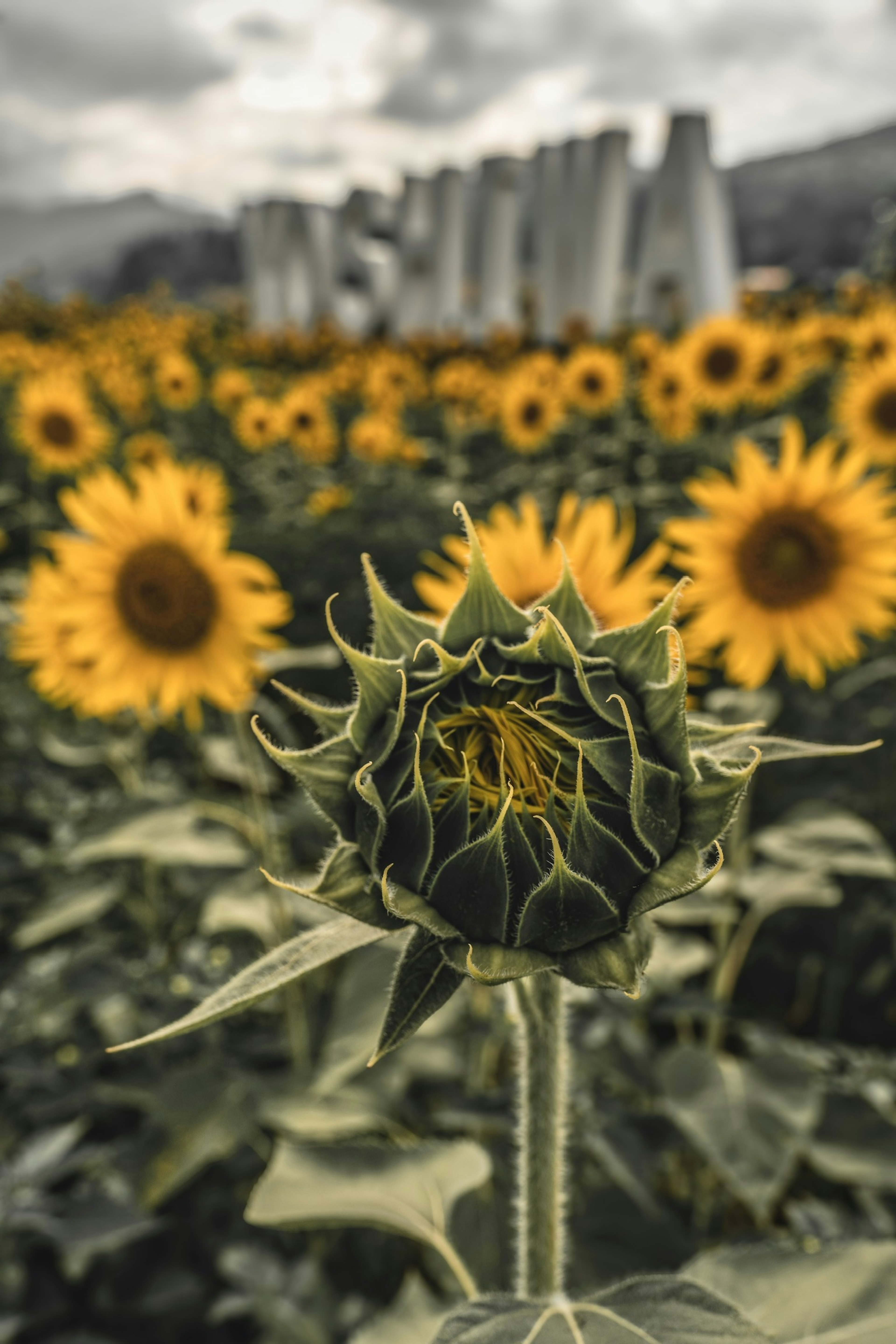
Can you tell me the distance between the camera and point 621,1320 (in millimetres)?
530

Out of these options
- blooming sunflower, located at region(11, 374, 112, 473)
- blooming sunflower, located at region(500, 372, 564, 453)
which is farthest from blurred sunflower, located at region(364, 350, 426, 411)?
blooming sunflower, located at region(11, 374, 112, 473)

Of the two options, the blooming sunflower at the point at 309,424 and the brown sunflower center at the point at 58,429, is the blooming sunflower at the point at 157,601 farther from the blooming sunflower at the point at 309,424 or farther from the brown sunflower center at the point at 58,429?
the blooming sunflower at the point at 309,424

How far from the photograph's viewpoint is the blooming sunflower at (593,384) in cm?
526

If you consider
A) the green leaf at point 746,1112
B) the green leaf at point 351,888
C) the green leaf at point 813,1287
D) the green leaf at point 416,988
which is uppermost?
the green leaf at point 351,888

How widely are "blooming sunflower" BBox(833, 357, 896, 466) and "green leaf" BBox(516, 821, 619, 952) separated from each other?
294cm

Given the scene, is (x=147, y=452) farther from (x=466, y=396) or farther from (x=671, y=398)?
(x=671, y=398)

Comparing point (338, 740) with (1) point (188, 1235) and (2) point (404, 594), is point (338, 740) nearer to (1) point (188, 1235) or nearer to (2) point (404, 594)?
(1) point (188, 1235)

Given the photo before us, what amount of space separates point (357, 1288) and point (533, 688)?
1.51 m

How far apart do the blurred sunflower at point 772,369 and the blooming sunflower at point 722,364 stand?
36 millimetres

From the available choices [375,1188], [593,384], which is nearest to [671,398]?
[593,384]

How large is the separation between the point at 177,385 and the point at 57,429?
7.47ft

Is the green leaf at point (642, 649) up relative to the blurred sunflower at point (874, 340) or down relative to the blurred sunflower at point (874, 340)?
down

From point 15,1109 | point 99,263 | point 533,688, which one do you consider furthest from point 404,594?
point 99,263

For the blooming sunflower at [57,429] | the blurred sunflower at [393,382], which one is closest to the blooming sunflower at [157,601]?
the blooming sunflower at [57,429]
